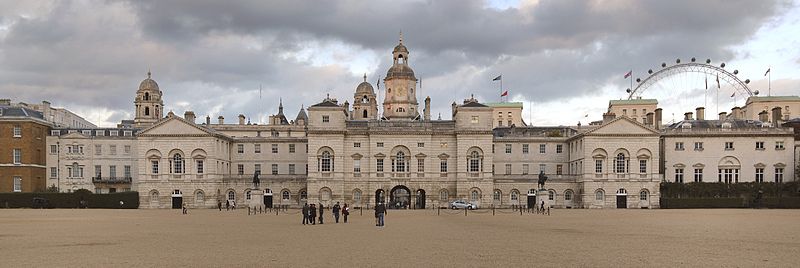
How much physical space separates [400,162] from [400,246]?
47.7 metres

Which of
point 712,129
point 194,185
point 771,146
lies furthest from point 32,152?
point 771,146

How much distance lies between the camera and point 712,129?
76188 mm

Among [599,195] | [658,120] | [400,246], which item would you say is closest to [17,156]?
[599,195]

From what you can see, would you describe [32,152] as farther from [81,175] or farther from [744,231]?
[744,231]

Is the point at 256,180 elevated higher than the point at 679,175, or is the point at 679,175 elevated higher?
the point at 679,175

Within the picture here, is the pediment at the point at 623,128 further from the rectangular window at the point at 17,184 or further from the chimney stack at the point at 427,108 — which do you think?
the rectangular window at the point at 17,184

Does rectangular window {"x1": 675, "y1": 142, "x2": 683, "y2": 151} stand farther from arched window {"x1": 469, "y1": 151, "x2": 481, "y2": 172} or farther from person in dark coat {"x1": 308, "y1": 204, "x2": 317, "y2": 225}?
person in dark coat {"x1": 308, "y1": 204, "x2": 317, "y2": 225}

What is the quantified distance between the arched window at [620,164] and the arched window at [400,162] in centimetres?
2017

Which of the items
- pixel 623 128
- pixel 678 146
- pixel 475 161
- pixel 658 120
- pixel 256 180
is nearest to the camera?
pixel 256 180

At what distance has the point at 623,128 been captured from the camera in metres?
73.8

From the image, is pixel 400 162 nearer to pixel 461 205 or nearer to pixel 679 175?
pixel 461 205

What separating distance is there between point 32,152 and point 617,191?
2321 inches

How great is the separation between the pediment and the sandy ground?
1400 inches

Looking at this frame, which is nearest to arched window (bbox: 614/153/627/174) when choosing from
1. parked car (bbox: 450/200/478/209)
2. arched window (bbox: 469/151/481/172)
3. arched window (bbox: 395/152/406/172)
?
arched window (bbox: 469/151/481/172)
